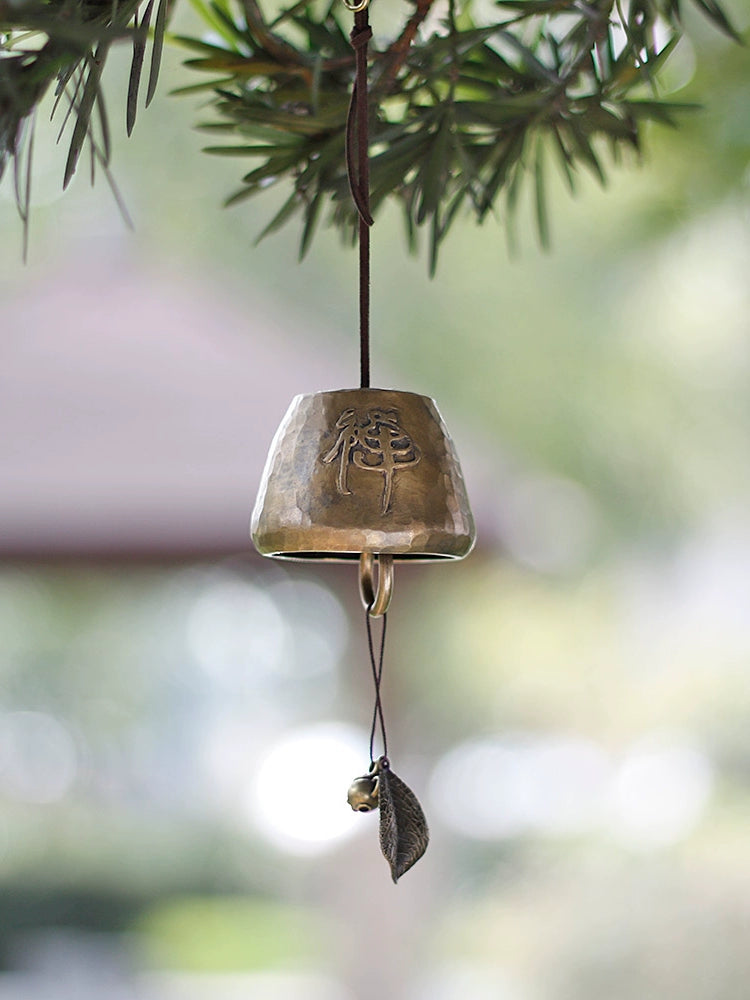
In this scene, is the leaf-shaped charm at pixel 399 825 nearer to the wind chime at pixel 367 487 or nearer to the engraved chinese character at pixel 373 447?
the wind chime at pixel 367 487

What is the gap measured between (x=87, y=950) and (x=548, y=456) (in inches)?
97.6

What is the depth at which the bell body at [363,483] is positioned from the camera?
24.3 inches

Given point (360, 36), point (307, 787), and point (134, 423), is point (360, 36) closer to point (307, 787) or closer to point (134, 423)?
point (134, 423)

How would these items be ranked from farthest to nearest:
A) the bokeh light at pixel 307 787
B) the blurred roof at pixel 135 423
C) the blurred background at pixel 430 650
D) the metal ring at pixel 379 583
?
the bokeh light at pixel 307 787 → the blurred background at pixel 430 650 → the blurred roof at pixel 135 423 → the metal ring at pixel 379 583

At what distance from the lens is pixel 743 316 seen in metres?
4.04

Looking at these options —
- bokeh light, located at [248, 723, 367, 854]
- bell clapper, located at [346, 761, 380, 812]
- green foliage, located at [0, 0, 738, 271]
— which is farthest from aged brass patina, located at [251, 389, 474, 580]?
bokeh light, located at [248, 723, 367, 854]

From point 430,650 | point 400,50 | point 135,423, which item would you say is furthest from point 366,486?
point 430,650

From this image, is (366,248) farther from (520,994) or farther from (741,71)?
(520,994)

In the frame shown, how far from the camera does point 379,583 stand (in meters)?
0.65

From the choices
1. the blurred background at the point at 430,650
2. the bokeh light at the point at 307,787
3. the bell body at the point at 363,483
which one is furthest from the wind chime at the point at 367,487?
the bokeh light at the point at 307,787

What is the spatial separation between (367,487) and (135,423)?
5.79 ft

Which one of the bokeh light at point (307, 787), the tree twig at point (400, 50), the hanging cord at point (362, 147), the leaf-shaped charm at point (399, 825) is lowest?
the bokeh light at point (307, 787)

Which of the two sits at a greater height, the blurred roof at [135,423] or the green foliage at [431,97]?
the green foliage at [431,97]

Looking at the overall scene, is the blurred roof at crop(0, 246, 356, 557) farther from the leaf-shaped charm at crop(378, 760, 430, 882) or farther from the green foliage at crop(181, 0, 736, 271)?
the leaf-shaped charm at crop(378, 760, 430, 882)
